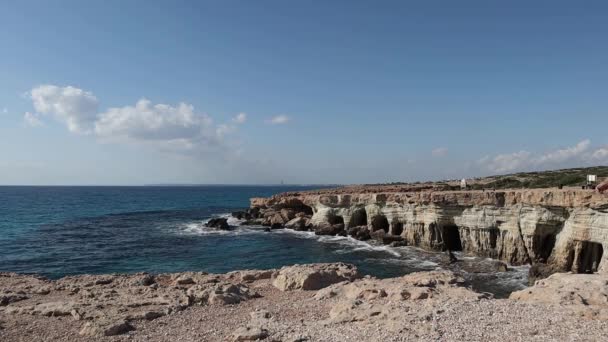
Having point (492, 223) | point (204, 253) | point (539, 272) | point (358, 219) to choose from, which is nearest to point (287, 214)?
point (358, 219)

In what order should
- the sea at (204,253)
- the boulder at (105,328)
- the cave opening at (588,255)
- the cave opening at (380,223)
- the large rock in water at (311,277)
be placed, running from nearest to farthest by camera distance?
the boulder at (105,328)
the large rock in water at (311,277)
the cave opening at (588,255)
the sea at (204,253)
the cave opening at (380,223)

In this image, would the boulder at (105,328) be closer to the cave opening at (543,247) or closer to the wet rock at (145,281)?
the wet rock at (145,281)

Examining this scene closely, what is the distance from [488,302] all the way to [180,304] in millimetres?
12058

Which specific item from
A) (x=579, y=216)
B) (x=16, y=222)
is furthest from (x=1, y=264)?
(x=579, y=216)

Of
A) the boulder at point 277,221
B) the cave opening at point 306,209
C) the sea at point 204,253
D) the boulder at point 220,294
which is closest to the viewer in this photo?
the boulder at point 220,294

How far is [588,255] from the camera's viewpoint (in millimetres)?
26062

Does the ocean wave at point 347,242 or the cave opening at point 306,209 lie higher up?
the cave opening at point 306,209

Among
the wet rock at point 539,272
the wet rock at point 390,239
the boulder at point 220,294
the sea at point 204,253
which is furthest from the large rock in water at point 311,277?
the wet rock at point 390,239

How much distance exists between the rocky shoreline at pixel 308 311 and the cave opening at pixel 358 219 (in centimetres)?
3018

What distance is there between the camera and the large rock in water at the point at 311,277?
1981 cm

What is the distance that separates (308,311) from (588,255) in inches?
836

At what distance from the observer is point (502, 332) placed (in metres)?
11.2

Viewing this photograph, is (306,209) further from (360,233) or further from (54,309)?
(54,309)

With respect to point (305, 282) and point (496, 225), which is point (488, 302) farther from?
point (496, 225)
